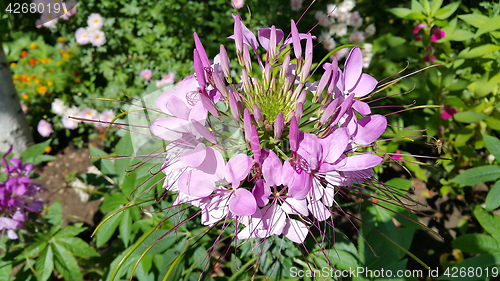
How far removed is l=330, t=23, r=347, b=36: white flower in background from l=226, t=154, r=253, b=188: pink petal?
8.91 feet

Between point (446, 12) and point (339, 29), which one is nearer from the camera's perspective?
point (446, 12)

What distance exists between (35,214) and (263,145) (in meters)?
1.48

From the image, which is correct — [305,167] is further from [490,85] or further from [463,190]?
[463,190]

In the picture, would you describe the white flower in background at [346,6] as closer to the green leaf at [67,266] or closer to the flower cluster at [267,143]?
the flower cluster at [267,143]

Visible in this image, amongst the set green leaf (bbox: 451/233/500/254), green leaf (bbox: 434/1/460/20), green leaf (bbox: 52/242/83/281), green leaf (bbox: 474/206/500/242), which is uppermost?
green leaf (bbox: 434/1/460/20)

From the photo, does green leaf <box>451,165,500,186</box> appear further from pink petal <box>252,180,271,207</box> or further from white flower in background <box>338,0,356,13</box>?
white flower in background <box>338,0,356,13</box>

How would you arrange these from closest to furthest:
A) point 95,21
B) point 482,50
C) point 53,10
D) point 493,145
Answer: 1. point 493,145
2. point 482,50
3. point 95,21
4. point 53,10

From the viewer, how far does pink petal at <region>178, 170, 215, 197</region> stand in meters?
0.69

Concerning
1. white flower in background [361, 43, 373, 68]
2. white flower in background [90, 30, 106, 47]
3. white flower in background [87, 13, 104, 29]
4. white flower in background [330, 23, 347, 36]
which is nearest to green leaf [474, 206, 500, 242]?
white flower in background [361, 43, 373, 68]

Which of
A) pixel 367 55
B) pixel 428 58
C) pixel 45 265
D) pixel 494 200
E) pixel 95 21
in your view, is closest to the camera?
pixel 494 200

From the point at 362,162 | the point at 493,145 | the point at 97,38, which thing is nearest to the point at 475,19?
the point at 493,145

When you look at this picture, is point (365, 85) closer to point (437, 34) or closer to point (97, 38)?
point (437, 34)

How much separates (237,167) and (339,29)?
2778 millimetres

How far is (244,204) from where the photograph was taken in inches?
26.6
